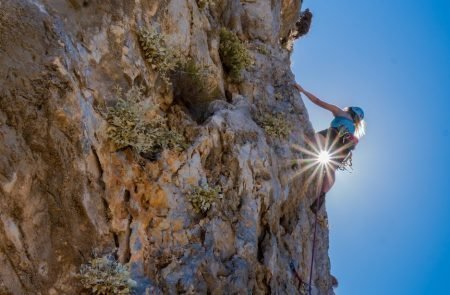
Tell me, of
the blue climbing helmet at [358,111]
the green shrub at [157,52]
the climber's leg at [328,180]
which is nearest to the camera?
the green shrub at [157,52]

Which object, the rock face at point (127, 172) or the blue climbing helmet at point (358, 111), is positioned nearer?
the rock face at point (127, 172)

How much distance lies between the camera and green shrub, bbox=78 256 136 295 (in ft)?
17.8

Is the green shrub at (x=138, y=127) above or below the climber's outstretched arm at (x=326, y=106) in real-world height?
below

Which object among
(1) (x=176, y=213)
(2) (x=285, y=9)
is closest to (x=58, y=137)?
(1) (x=176, y=213)

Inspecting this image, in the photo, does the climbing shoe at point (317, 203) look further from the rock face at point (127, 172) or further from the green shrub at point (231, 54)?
the green shrub at point (231, 54)

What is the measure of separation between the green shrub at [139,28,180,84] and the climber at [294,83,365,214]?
5.24 m

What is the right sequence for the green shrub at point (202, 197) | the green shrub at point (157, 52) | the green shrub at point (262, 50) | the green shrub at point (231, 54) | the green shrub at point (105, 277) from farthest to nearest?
the green shrub at point (262, 50)
the green shrub at point (231, 54)
the green shrub at point (157, 52)
the green shrub at point (202, 197)
the green shrub at point (105, 277)

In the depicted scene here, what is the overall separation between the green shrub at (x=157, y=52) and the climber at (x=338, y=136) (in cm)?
524

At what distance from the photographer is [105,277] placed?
555 centimetres

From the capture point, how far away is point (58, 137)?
5574 millimetres

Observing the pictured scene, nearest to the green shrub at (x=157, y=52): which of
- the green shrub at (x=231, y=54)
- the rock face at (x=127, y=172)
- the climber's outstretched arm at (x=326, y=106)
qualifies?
the rock face at (x=127, y=172)

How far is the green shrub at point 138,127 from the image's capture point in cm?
667

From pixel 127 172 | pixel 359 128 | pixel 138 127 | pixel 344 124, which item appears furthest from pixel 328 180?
pixel 127 172

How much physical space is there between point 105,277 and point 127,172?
1.76 m
